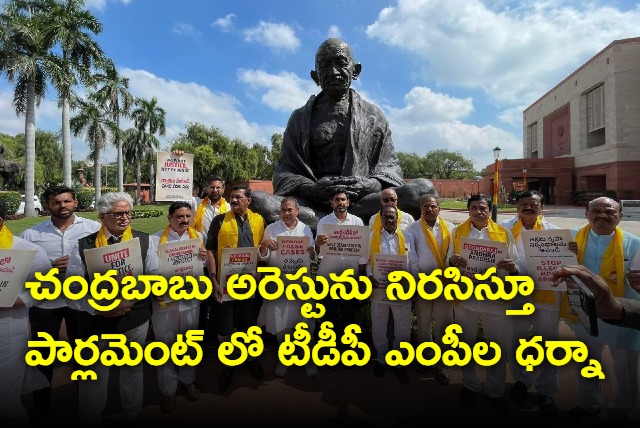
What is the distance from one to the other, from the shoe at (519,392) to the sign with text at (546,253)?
80 cm

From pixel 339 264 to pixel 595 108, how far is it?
3371 cm

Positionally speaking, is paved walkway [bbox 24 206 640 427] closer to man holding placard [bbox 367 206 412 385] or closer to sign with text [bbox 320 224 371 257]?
man holding placard [bbox 367 206 412 385]

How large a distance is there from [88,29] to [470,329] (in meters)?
26.1

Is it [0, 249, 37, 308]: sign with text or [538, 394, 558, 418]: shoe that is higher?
[0, 249, 37, 308]: sign with text

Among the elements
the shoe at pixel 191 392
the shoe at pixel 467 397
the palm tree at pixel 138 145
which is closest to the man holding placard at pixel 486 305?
the shoe at pixel 467 397

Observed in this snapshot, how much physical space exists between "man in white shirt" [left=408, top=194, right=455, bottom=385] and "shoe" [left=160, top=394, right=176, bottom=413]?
202 centimetres

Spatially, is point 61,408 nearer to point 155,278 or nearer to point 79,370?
point 79,370

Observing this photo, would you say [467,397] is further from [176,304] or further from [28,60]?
[28,60]

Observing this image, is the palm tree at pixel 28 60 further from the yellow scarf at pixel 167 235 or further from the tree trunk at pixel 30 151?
the yellow scarf at pixel 167 235

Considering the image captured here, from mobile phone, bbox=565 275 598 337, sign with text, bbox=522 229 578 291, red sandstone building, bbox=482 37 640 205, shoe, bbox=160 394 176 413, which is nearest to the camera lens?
mobile phone, bbox=565 275 598 337

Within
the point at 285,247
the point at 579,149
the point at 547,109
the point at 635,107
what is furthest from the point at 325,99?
the point at 547,109

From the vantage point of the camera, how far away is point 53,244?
9.74ft

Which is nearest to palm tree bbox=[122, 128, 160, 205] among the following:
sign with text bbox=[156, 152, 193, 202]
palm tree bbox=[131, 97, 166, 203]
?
palm tree bbox=[131, 97, 166, 203]

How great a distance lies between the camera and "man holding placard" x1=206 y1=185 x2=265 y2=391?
3314 mm
